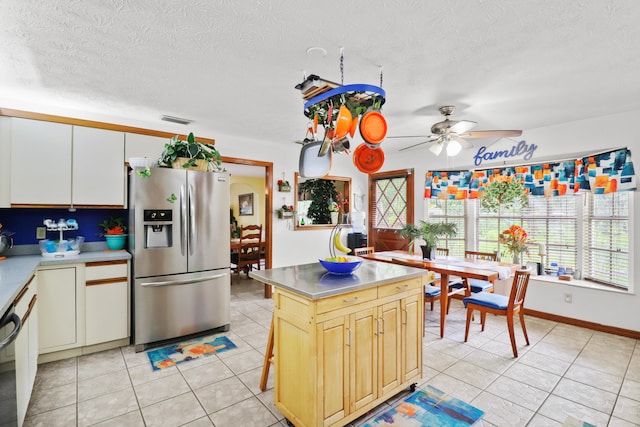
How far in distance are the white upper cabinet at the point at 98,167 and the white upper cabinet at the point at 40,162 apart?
7 cm

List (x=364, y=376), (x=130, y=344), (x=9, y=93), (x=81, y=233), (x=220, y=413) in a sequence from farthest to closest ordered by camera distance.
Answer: (x=81, y=233) → (x=130, y=344) → (x=9, y=93) → (x=220, y=413) → (x=364, y=376)

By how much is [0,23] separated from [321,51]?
6.23 feet

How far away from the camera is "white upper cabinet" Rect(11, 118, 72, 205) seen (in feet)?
9.41

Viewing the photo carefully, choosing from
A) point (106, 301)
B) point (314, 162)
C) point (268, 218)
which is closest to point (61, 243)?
point (106, 301)

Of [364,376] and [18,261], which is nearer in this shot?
[364,376]

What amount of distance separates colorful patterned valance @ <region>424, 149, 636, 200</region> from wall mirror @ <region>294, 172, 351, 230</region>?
1546 millimetres

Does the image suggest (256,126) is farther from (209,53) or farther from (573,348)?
(573,348)

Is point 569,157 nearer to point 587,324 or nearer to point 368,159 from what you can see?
point 587,324

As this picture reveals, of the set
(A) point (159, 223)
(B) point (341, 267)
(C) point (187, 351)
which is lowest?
(C) point (187, 351)

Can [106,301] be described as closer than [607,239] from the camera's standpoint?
Yes

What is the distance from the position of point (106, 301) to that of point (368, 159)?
276 centimetres

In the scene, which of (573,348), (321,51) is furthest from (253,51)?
(573,348)

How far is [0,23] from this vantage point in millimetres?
1853

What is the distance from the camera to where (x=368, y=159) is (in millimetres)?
2381
